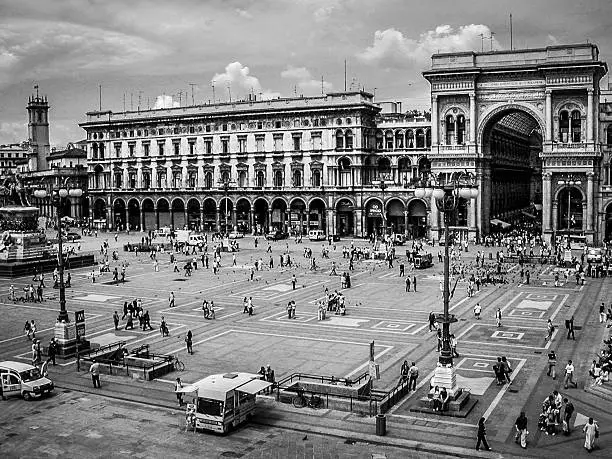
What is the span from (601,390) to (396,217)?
73726mm

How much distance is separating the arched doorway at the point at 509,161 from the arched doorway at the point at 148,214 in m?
55.1

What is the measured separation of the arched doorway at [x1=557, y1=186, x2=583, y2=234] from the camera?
87.4 meters

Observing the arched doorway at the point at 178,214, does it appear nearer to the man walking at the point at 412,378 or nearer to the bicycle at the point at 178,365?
the bicycle at the point at 178,365

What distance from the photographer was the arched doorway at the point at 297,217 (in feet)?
357

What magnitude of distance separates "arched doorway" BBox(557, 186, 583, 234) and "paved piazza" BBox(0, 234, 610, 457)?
20.5 meters

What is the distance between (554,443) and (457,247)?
58404 mm

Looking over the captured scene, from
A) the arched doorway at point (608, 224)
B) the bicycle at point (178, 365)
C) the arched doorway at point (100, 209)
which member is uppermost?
the arched doorway at point (100, 209)

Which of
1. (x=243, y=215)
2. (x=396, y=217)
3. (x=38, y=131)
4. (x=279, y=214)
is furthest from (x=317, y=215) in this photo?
(x=38, y=131)

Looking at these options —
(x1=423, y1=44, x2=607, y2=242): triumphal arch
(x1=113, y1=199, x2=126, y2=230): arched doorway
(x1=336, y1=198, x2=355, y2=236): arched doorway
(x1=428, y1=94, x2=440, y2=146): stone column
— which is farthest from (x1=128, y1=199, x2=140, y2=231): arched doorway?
(x1=428, y1=94, x2=440, y2=146): stone column

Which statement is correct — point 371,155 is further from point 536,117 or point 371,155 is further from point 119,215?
point 119,215

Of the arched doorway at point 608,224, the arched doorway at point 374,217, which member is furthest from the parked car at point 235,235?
the arched doorway at point 608,224

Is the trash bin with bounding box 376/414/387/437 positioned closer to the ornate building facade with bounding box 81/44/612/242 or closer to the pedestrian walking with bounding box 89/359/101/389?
the pedestrian walking with bounding box 89/359/101/389

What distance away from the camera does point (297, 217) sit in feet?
359

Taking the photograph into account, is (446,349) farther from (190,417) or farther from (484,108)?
(484,108)
